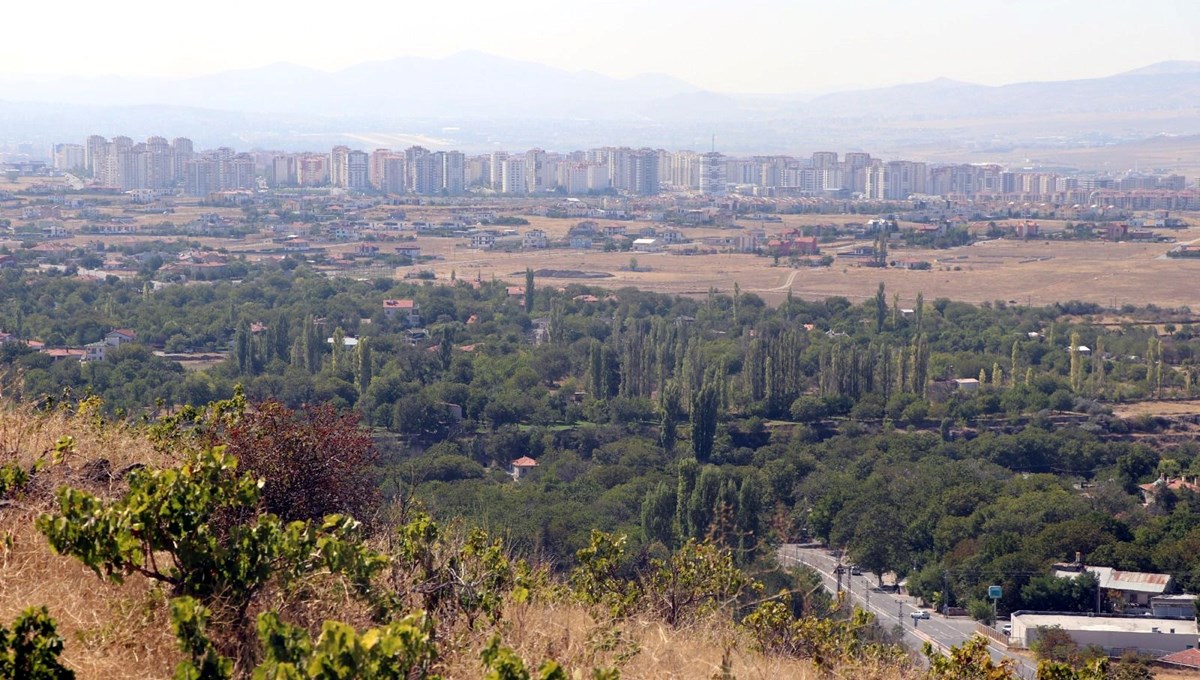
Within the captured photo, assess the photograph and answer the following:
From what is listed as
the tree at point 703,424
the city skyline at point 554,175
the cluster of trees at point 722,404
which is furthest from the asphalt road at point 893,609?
the city skyline at point 554,175

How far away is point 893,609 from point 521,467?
6795mm

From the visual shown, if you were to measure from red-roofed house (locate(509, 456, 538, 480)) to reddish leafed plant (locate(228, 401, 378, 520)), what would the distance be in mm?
12704

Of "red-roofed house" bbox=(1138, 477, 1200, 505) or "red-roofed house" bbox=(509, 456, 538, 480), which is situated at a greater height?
"red-roofed house" bbox=(1138, 477, 1200, 505)

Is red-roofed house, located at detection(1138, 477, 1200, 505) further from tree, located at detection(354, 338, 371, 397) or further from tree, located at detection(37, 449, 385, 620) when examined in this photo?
tree, located at detection(37, 449, 385, 620)

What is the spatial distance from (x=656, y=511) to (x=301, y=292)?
2119 centimetres

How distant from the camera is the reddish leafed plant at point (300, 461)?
491cm

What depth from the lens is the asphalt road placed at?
10.9 m

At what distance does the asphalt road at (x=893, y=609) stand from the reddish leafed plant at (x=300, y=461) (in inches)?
224

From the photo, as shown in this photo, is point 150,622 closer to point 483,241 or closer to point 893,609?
point 893,609

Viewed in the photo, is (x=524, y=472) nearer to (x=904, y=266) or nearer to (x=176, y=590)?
(x=176, y=590)

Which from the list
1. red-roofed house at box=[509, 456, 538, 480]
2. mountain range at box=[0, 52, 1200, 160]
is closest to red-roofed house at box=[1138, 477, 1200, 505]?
red-roofed house at box=[509, 456, 538, 480]

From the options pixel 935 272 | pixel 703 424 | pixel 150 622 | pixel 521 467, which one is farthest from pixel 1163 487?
pixel 935 272

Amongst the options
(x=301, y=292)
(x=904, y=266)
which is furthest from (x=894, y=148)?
(x=301, y=292)

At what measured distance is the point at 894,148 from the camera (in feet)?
429
